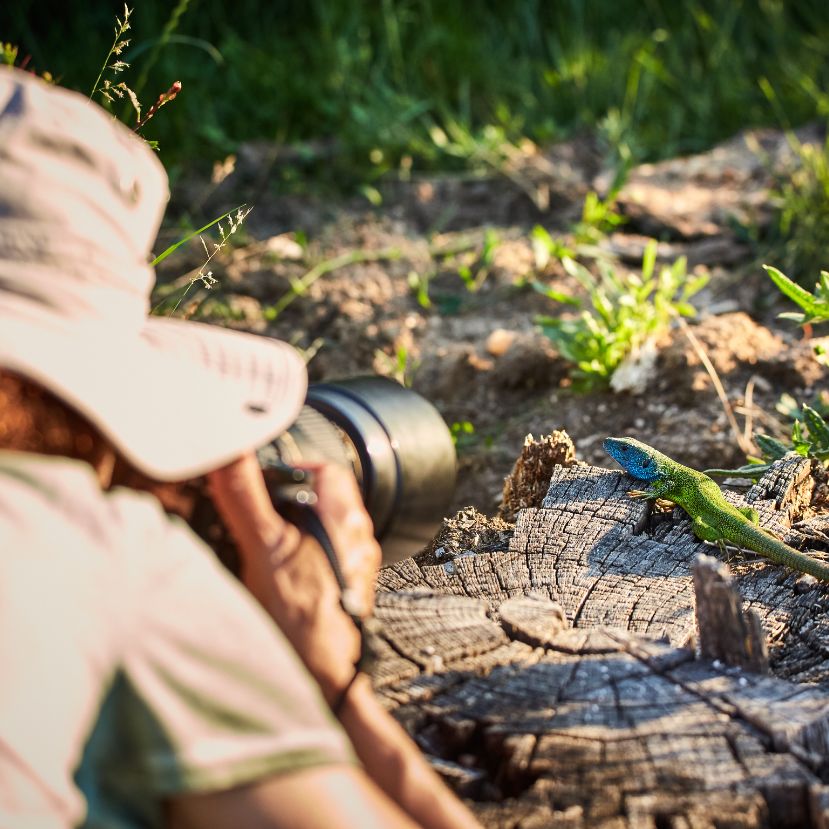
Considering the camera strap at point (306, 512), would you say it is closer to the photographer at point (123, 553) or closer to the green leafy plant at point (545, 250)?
the photographer at point (123, 553)

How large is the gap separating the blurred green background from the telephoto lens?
323 centimetres

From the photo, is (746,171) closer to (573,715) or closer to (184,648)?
(573,715)

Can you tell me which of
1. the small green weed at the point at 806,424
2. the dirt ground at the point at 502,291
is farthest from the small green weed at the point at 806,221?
the small green weed at the point at 806,424

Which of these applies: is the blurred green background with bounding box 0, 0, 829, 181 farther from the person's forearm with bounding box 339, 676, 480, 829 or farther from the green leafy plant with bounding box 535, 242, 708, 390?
the person's forearm with bounding box 339, 676, 480, 829

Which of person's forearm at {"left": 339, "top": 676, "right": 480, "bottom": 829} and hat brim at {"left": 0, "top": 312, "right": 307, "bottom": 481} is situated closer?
hat brim at {"left": 0, "top": 312, "right": 307, "bottom": 481}

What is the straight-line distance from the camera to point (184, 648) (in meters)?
1.01

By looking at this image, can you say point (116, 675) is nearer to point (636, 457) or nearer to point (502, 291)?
point (636, 457)

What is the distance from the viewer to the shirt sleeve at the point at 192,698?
38.8 inches

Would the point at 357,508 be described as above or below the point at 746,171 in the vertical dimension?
above

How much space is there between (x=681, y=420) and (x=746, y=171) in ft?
5.99

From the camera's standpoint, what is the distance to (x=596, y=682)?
1.67m

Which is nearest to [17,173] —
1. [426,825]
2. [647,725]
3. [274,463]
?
[274,463]

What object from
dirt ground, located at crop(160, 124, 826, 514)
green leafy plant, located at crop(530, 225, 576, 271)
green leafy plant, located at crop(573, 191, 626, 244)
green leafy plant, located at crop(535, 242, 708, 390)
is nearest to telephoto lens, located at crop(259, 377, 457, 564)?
dirt ground, located at crop(160, 124, 826, 514)

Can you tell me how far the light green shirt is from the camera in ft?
3.14
